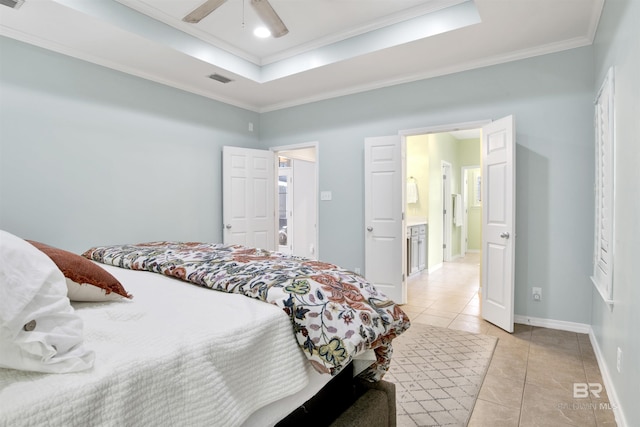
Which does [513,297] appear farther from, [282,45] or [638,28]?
[282,45]

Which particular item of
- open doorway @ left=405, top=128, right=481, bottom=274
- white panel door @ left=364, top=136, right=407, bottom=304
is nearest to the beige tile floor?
white panel door @ left=364, top=136, right=407, bottom=304

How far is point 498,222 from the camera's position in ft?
10.9

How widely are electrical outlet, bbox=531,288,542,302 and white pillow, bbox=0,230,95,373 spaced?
3685 mm

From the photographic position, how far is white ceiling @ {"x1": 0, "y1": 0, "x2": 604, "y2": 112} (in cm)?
280

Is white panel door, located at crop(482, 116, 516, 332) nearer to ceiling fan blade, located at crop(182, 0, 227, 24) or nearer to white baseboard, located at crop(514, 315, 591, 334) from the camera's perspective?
white baseboard, located at crop(514, 315, 591, 334)

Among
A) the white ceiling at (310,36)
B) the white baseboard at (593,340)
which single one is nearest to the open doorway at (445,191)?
the white ceiling at (310,36)

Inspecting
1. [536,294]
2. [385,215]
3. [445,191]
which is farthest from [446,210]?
[536,294]

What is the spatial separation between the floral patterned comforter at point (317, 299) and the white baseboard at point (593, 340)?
4.78 ft

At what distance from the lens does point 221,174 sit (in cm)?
472

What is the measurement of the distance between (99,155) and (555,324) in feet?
15.5

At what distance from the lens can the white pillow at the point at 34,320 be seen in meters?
0.67

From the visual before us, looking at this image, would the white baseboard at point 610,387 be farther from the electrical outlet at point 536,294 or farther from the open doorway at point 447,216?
the open doorway at point 447,216

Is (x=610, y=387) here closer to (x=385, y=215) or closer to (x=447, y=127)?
(x=385, y=215)

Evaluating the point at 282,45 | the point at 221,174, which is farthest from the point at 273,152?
the point at 282,45
